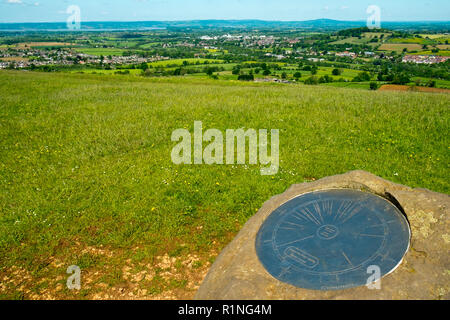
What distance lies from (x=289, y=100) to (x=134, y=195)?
961 cm

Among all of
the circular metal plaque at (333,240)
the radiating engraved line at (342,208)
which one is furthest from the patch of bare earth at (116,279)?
the radiating engraved line at (342,208)

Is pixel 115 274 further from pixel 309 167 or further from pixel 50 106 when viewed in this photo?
pixel 50 106

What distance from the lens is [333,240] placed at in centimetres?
475

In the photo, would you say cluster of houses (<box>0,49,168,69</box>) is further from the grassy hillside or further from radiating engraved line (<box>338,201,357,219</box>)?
radiating engraved line (<box>338,201,357,219</box>)

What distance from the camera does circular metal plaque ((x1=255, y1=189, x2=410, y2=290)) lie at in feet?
13.7

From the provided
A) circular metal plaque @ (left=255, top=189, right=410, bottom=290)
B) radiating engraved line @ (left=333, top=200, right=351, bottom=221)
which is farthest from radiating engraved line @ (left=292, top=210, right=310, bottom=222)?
radiating engraved line @ (left=333, top=200, right=351, bottom=221)

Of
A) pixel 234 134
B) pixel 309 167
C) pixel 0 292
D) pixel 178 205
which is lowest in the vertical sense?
pixel 0 292

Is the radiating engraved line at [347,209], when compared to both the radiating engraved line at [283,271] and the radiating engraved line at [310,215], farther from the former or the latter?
the radiating engraved line at [283,271]

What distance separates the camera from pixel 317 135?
11180 mm

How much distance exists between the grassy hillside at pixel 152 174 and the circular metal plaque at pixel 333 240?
180 centimetres

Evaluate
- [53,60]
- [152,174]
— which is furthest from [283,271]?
[53,60]

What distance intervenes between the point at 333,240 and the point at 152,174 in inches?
239

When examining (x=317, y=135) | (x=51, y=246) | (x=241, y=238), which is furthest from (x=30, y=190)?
(x=317, y=135)

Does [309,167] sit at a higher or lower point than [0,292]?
higher
